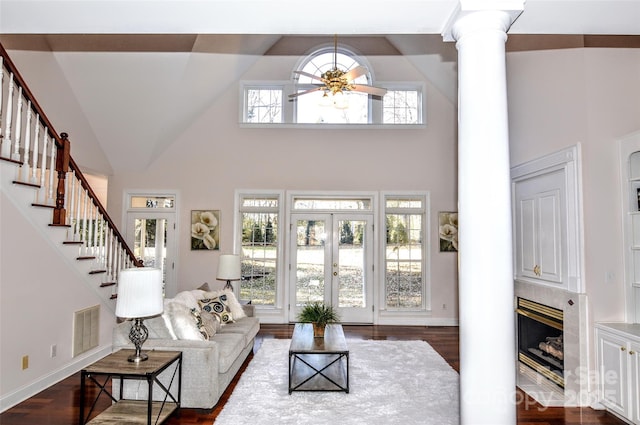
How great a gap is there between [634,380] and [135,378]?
3.82 metres

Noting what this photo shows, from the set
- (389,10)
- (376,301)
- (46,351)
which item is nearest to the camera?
(389,10)

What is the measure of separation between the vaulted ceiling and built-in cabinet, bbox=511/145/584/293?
120cm

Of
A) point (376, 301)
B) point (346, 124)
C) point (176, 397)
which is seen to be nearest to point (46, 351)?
point (176, 397)

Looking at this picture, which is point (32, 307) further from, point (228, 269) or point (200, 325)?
point (228, 269)

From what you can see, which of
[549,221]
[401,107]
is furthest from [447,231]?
[549,221]

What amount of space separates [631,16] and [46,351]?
530 cm

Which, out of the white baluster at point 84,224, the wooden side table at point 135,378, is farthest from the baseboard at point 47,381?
the white baluster at point 84,224

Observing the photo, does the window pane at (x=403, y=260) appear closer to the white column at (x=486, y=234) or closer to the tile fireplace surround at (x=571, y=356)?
Answer: the tile fireplace surround at (x=571, y=356)

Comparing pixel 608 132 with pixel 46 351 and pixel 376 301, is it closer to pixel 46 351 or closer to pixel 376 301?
pixel 376 301

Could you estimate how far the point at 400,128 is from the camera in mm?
7246

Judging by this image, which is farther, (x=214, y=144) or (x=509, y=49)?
(x=214, y=144)

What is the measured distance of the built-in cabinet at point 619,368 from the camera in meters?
3.18

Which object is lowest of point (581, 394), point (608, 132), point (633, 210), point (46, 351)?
point (581, 394)

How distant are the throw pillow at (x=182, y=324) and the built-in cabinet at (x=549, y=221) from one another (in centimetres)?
348
